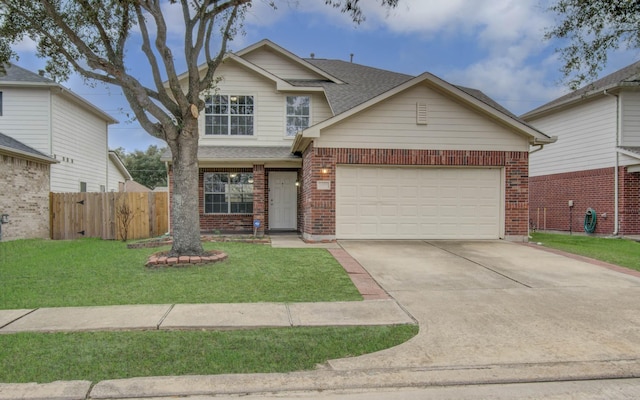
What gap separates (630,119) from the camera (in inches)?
576

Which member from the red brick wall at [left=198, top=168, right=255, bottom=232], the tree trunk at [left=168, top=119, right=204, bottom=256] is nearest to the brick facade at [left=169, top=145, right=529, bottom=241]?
the red brick wall at [left=198, top=168, right=255, bottom=232]

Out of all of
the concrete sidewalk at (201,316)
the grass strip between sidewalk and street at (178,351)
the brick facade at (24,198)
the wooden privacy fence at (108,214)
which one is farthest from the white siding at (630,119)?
the brick facade at (24,198)

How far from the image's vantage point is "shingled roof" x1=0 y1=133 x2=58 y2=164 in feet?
42.5

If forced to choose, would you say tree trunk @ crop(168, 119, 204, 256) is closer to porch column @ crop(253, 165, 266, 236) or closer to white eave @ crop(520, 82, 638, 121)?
porch column @ crop(253, 165, 266, 236)

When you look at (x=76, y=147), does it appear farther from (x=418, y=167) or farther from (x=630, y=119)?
(x=630, y=119)

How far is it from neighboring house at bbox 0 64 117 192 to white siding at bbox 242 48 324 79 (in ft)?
25.2

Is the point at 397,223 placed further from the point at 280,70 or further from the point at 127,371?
the point at 127,371

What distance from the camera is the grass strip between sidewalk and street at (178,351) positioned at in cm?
355

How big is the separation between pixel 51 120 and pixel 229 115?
7.05 m

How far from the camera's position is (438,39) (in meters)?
28.8

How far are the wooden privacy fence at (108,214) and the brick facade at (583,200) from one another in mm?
16274

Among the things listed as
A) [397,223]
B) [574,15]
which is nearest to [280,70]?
[397,223]

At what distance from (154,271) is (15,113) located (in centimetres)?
1233

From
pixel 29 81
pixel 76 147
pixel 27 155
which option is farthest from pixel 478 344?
pixel 76 147
